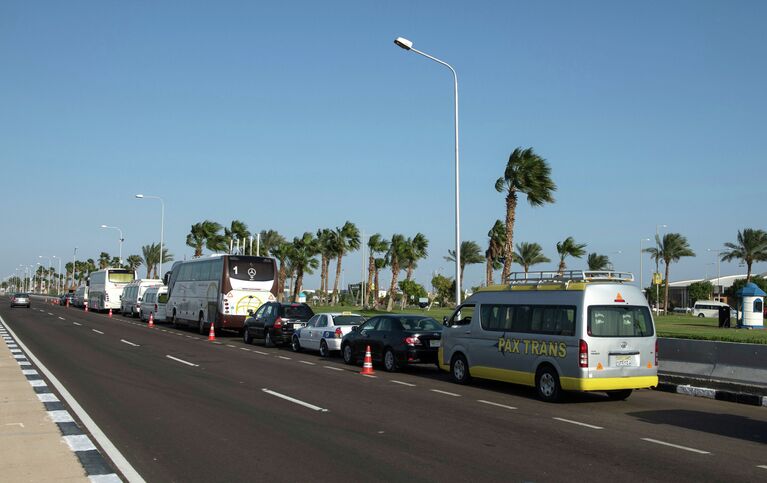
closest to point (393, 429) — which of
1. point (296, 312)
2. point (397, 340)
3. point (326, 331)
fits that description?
point (397, 340)

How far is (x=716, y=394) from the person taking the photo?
15.4 metres

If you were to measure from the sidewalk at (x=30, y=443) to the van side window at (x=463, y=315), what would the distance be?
8.84 meters

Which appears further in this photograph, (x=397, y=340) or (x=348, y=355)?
(x=348, y=355)

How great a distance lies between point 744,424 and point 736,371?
458 cm

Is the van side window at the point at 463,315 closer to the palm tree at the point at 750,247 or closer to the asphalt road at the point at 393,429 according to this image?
the asphalt road at the point at 393,429

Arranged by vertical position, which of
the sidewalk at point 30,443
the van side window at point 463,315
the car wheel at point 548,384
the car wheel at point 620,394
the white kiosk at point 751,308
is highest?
the white kiosk at point 751,308

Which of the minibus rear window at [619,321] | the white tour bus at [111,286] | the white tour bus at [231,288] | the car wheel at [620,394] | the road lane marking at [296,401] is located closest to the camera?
the road lane marking at [296,401]

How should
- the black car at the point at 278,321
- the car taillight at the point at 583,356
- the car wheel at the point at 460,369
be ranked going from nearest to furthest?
the car taillight at the point at 583,356
the car wheel at the point at 460,369
the black car at the point at 278,321

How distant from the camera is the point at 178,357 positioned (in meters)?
21.7

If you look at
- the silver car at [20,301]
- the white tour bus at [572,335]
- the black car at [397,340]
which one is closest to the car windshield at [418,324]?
the black car at [397,340]

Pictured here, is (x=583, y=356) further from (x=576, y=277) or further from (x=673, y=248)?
(x=673, y=248)

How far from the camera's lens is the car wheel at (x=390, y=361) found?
19.2m

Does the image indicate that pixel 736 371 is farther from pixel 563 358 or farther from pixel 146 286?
pixel 146 286

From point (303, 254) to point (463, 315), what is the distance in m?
67.0
